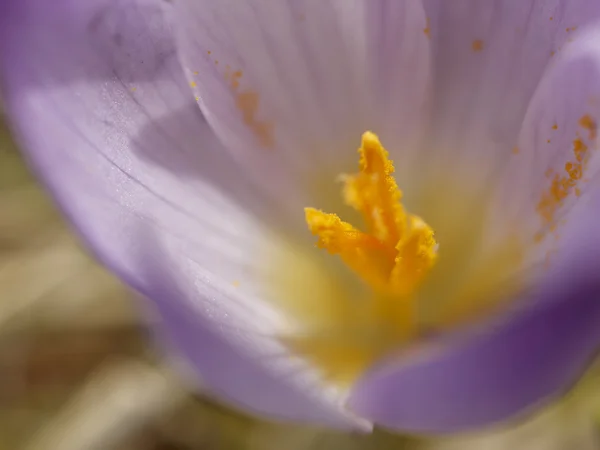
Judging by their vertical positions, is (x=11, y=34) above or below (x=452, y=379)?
above

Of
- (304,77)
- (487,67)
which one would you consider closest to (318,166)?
(304,77)

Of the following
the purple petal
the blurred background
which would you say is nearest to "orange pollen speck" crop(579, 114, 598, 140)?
the purple petal

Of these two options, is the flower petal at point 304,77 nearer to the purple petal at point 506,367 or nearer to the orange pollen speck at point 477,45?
the orange pollen speck at point 477,45

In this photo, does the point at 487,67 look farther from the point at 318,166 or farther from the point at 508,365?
the point at 508,365

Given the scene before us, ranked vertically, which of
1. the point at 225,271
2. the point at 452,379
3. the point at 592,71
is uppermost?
the point at 592,71

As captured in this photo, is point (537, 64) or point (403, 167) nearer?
point (537, 64)

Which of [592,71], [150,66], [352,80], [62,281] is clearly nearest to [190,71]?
[150,66]

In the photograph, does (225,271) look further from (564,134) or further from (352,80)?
(564,134)
